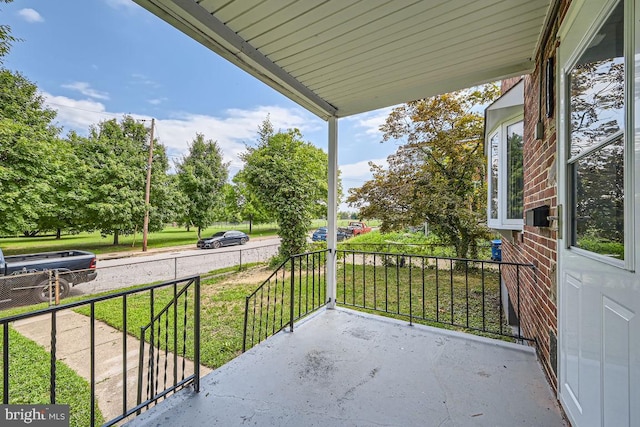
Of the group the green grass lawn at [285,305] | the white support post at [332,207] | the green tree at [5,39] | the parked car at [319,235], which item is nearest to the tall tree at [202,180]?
the green grass lawn at [285,305]

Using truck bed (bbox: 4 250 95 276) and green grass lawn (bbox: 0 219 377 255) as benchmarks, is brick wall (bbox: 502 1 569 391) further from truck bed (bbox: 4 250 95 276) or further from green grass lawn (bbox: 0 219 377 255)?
truck bed (bbox: 4 250 95 276)

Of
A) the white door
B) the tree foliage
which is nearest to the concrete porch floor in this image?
the white door

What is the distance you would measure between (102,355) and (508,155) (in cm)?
550

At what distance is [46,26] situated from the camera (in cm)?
474

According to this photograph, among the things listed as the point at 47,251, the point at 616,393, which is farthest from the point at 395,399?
the point at 47,251

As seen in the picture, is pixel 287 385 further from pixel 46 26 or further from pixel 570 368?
pixel 46 26

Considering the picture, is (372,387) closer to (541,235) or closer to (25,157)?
(541,235)

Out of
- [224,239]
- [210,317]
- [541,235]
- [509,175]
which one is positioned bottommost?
[210,317]

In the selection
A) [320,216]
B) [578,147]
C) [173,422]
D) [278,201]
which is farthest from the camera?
[320,216]

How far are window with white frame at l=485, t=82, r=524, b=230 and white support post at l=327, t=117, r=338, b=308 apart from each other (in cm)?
187

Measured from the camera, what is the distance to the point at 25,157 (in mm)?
4578

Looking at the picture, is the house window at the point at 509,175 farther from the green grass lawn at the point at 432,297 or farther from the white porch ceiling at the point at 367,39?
the white porch ceiling at the point at 367,39

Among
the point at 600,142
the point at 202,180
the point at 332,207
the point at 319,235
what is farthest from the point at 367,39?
the point at 202,180

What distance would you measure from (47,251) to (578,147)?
8.31 meters
